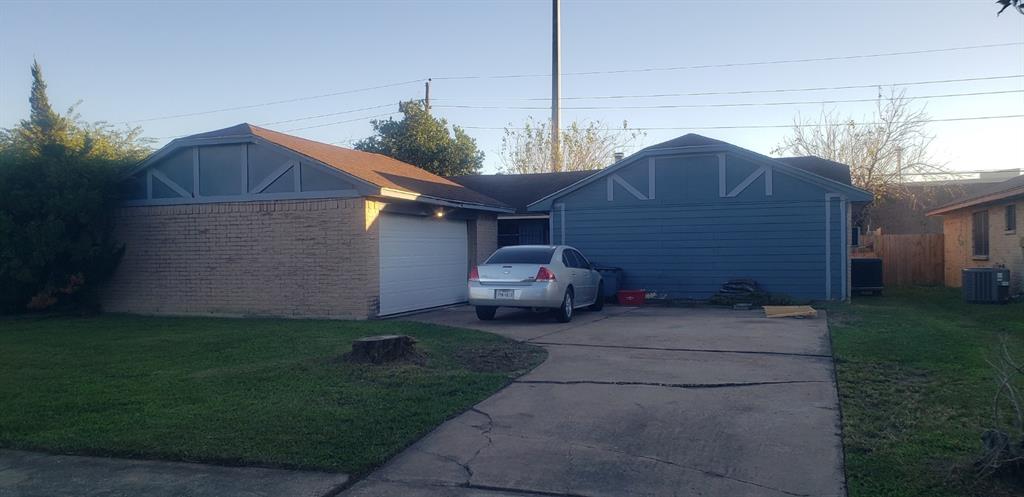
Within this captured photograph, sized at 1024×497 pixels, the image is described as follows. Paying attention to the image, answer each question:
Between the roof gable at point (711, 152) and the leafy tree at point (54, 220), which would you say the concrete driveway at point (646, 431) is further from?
the leafy tree at point (54, 220)

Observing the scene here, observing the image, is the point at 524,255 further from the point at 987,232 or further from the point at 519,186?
the point at 987,232

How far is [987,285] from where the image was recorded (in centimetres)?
1836

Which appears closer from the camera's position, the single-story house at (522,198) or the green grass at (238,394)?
the green grass at (238,394)

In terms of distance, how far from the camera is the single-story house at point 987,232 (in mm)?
19984

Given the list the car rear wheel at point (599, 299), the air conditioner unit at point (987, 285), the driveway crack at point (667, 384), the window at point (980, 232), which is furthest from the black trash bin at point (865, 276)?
the driveway crack at point (667, 384)

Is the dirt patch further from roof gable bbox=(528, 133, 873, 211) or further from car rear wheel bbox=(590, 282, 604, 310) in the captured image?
roof gable bbox=(528, 133, 873, 211)

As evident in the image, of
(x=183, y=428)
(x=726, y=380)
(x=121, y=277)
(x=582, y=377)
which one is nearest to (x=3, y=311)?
(x=121, y=277)

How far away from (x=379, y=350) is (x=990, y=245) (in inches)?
789

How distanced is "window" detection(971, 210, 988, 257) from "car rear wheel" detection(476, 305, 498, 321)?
1612 cm

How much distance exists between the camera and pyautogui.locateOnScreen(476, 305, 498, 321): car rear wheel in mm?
14781

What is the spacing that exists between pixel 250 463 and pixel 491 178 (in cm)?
2141

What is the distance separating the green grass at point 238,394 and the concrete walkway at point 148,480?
0.53ft

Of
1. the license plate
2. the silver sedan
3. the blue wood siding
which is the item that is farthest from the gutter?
the license plate

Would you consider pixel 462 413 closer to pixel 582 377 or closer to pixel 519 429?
pixel 519 429
